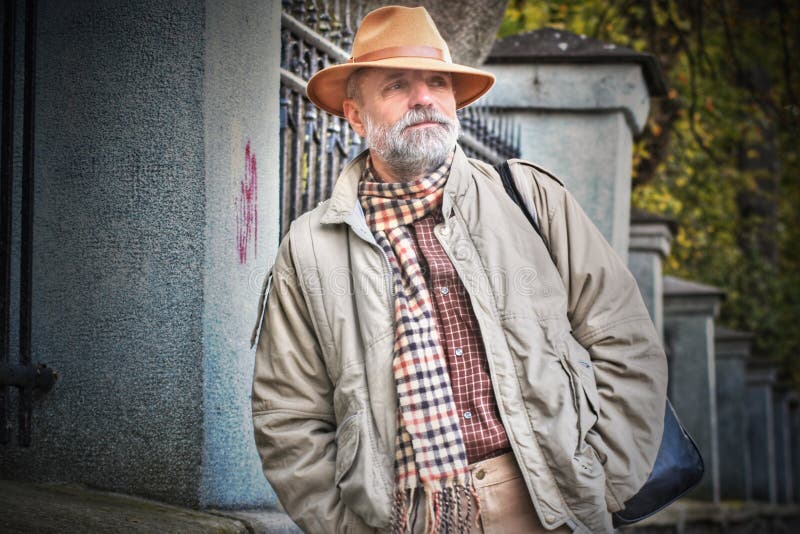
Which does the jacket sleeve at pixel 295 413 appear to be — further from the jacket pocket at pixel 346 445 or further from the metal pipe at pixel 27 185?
the metal pipe at pixel 27 185

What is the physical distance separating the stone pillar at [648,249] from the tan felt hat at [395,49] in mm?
6300

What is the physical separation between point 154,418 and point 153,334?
282mm

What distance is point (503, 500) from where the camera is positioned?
2.99 meters

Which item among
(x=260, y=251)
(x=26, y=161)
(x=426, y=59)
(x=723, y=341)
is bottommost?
(x=723, y=341)

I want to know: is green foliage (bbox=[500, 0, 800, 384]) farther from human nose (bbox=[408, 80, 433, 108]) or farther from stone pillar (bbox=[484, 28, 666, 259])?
human nose (bbox=[408, 80, 433, 108])

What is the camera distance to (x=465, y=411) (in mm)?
3023

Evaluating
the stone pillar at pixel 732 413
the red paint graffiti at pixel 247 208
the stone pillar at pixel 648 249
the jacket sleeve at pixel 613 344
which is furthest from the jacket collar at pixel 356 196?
the stone pillar at pixel 732 413

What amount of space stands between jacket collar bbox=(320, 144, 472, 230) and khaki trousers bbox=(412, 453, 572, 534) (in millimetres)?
717

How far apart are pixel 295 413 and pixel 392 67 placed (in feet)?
3.57

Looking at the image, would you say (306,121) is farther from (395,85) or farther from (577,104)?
(577,104)

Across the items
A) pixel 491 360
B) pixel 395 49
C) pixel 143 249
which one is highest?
pixel 395 49

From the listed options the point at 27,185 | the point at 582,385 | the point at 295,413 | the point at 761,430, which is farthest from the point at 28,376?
the point at 761,430

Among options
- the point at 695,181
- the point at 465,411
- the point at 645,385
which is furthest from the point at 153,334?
the point at 695,181

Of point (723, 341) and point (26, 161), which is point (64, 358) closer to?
point (26, 161)
